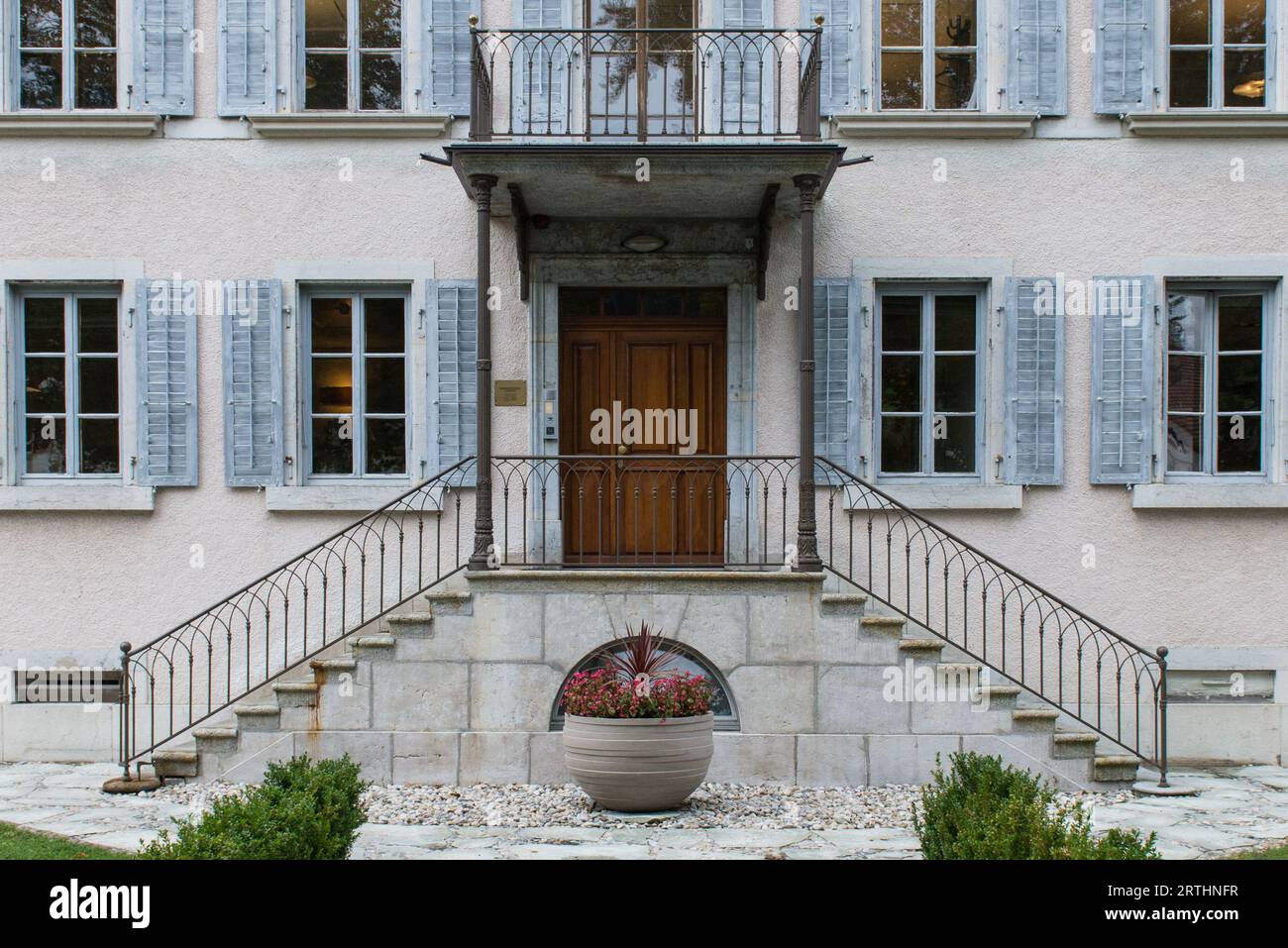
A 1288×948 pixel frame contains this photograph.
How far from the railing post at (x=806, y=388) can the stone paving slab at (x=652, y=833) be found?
2111 millimetres

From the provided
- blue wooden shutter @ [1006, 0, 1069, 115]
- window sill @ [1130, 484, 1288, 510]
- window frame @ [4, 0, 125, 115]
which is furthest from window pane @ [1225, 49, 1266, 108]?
window frame @ [4, 0, 125, 115]

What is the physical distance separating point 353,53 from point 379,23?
0.35m

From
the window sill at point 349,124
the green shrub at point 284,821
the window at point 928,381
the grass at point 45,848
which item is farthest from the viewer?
the window at point 928,381

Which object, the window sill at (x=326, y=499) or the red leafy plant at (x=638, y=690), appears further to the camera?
the window sill at (x=326, y=499)

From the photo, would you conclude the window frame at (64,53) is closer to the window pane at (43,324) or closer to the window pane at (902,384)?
the window pane at (43,324)

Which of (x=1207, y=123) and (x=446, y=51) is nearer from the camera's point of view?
(x=1207, y=123)

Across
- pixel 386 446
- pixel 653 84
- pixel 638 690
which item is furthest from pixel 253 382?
pixel 638 690

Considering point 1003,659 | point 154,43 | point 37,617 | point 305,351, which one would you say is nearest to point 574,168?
point 305,351

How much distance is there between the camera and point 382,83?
1049cm

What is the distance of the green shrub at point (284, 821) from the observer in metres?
5.30

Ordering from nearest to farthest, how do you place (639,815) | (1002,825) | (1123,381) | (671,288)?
(1002,825)
(639,815)
(1123,381)
(671,288)

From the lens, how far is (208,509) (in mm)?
10250

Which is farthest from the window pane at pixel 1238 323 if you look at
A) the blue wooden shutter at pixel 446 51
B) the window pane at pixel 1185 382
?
the blue wooden shutter at pixel 446 51

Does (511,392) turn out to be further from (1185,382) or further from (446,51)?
(1185,382)
